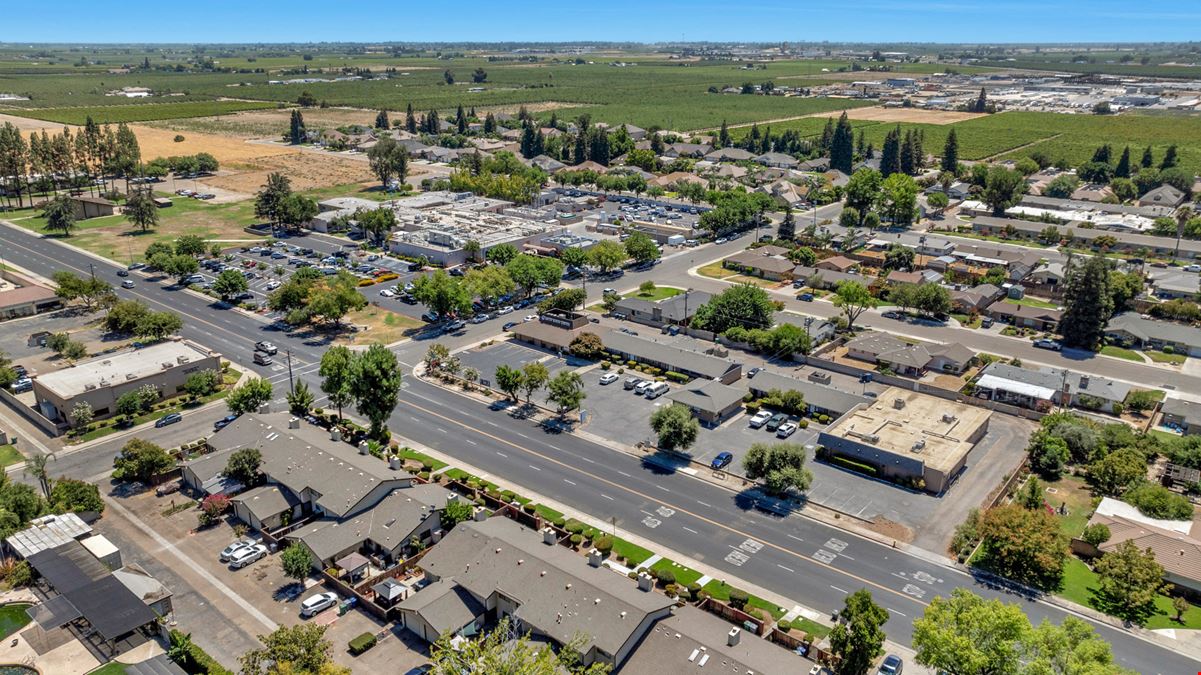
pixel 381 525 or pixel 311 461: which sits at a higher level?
pixel 311 461

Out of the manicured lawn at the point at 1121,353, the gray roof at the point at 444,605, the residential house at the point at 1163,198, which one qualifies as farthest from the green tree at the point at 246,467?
the residential house at the point at 1163,198

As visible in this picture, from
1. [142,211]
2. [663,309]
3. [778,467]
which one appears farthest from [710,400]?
[142,211]

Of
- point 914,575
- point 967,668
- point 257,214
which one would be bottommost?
point 914,575

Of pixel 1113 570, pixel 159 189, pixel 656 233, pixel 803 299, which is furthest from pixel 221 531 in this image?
Answer: pixel 159 189

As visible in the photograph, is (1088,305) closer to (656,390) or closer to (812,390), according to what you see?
(812,390)

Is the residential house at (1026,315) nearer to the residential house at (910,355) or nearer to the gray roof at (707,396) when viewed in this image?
the residential house at (910,355)

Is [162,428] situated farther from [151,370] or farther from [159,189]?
[159,189]
